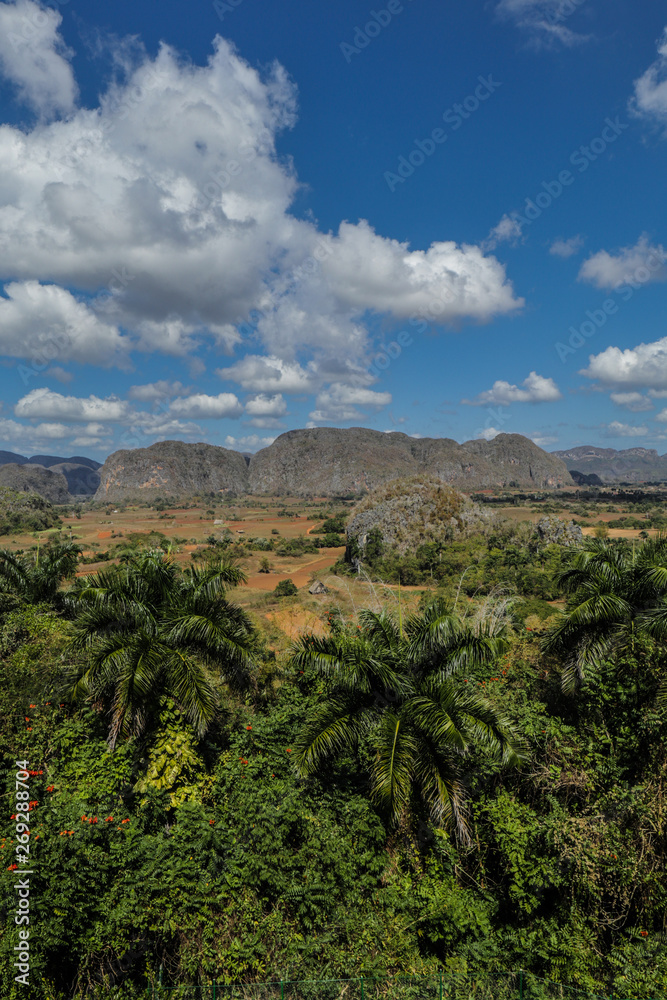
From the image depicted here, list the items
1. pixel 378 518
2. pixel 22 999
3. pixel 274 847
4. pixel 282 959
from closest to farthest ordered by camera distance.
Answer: pixel 22 999 → pixel 282 959 → pixel 274 847 → pixel 378 518

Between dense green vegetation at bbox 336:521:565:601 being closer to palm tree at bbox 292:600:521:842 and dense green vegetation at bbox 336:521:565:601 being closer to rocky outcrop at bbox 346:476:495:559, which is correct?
rocky outcrop at bbox 346:476:495:559

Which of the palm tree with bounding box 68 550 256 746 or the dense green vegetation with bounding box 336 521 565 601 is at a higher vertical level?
the palm tree with bounding box 68 550 256 746

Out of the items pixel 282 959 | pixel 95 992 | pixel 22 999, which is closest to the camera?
pixel 22 999

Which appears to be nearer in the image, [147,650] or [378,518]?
[147,650]

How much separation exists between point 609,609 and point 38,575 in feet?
44.6

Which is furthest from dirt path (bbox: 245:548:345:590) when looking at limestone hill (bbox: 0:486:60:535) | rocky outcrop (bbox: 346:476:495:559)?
limestone hill (bbox: 0:486:60:535)

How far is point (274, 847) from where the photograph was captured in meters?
7.25

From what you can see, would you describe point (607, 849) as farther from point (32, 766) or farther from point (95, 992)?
point (32, 766)

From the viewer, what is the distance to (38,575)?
13.6 m

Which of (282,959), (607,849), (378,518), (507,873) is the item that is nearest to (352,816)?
(282,959)

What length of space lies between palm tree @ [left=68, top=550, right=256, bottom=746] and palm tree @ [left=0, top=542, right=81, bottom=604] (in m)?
3.26

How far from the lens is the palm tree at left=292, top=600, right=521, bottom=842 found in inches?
295

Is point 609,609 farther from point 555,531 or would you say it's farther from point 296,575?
point 555,531

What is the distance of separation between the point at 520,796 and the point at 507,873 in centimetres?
137
